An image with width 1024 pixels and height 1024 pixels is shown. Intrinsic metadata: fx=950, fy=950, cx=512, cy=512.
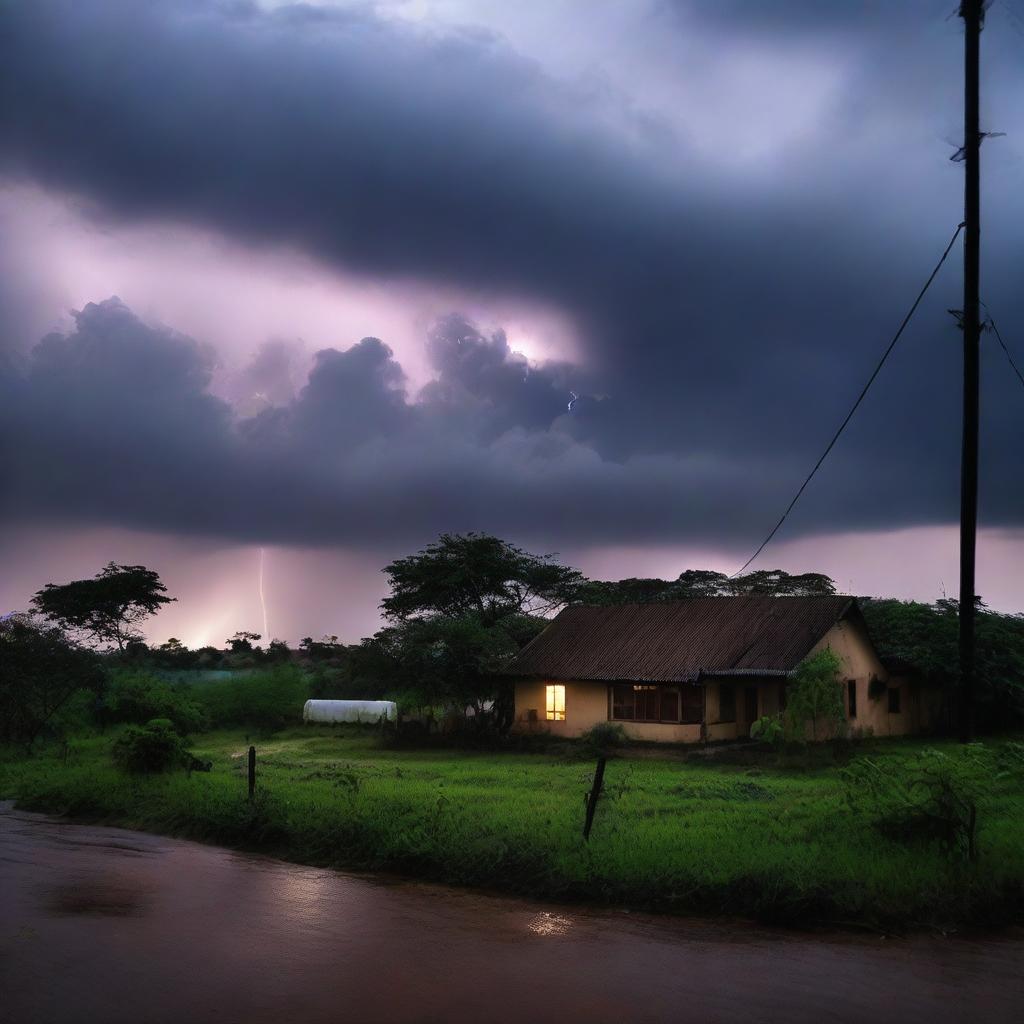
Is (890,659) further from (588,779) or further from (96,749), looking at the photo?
(96,749)

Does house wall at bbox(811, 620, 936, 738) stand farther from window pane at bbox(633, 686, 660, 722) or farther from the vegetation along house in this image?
window pane at bbox(633, 686, 660, 722)

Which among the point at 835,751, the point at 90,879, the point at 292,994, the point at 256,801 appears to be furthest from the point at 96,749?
the point at 292,994

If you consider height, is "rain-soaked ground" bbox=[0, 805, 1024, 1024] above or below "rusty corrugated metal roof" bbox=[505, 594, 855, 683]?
below

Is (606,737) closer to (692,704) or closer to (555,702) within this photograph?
(692,704)

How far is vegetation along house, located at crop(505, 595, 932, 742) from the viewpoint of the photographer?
29.8 m

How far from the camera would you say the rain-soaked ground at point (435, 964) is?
25.6ft

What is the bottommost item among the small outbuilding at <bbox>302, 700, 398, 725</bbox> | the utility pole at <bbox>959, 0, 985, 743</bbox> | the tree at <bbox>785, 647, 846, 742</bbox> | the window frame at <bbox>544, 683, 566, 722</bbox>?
the small outbuilding at <bbox>302, 700, 398, 725</bbox>

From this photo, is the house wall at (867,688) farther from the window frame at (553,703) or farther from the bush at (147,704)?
the bush at (147,704)

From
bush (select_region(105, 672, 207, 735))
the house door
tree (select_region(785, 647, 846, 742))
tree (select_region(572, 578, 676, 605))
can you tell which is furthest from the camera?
tree (select_region(572, 578, 676, 605))

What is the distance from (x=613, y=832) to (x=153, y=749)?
12966 millimetres

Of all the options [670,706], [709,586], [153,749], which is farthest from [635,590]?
[153,749]

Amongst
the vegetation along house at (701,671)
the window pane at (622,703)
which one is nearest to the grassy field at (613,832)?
the vegetation along house at (701,671)

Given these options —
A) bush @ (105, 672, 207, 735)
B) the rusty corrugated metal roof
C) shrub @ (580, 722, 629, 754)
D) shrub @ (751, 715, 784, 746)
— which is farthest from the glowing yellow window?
bush @ (105, 672, 207, 735)

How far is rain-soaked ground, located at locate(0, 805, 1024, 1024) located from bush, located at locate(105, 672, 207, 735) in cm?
1844
